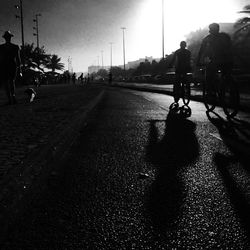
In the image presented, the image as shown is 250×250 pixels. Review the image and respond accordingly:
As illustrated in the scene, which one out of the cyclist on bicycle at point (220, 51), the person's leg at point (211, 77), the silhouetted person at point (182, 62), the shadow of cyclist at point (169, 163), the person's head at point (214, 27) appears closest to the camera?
the shadow of cyclist at point (169, 163)

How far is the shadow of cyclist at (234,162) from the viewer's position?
2.55m

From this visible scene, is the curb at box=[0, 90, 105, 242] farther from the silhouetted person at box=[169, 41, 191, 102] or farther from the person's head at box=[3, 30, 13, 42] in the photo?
the person's head at box=[3, 30, 13, 42]

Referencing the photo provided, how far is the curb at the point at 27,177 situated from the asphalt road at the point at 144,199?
0.27 feet

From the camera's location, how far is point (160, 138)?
5.52 meters

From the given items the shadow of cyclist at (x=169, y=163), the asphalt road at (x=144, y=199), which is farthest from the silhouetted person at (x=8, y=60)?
the asphalt road at (x=144, y=199)

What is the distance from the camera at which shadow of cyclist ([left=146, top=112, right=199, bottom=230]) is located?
252 centimetres

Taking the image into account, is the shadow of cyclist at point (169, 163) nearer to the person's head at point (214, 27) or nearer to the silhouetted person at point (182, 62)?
the person's head at point (214, 27)

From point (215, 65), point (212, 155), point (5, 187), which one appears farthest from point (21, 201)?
point (215, 65)

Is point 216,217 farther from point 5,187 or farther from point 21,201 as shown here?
point 5,187

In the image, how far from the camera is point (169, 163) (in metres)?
3.96

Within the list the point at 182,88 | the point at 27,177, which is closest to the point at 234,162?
the point at 27,177

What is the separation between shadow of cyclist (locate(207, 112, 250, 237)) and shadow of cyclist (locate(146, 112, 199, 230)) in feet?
1.23

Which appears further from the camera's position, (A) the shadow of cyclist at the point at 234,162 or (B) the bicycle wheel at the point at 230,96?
(B) the bicycle wheel at the point at 230,96

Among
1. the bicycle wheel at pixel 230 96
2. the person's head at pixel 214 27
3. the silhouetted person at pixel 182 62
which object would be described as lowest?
the bicycle wheel at pixel 230 96
